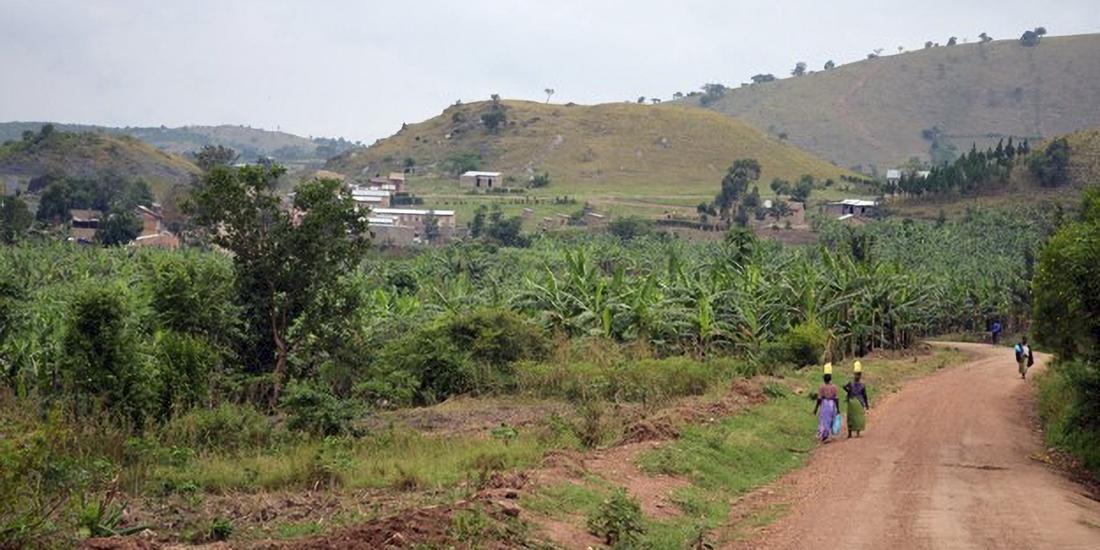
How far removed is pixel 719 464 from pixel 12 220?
62885mm

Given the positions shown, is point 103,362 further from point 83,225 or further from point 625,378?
point 83,225

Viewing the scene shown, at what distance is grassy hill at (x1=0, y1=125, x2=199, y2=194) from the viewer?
106812 mm

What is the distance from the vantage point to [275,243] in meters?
21.2

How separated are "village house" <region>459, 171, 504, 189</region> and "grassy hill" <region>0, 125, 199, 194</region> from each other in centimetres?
2723

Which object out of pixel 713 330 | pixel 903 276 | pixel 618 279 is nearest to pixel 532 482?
pixel 713 330

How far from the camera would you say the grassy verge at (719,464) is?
11.6m

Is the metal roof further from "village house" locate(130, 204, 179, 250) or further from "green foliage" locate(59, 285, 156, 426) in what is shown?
"green foliage" locate(59, 285, 156, 426)

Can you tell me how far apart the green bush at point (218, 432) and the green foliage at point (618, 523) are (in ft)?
20.8

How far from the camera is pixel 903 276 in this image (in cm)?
3706

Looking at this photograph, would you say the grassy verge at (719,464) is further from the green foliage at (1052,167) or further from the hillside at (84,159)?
the hillside at (84,159)

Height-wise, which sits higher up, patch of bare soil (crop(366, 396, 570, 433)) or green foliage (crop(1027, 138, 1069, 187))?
green foliage (crop(1027, 138, 1069, 187))

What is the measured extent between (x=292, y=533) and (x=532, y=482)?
3.00m

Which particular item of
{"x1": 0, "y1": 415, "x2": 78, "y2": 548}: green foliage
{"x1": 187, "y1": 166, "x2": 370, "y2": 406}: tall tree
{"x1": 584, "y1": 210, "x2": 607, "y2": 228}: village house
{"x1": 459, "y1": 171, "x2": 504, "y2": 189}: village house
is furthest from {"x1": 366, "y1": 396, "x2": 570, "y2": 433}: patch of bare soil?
{"x1": 459, "y1": 171, "x2": 504, "y2": 189}: village house

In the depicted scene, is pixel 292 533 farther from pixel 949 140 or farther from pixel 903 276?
pixel 949 140
